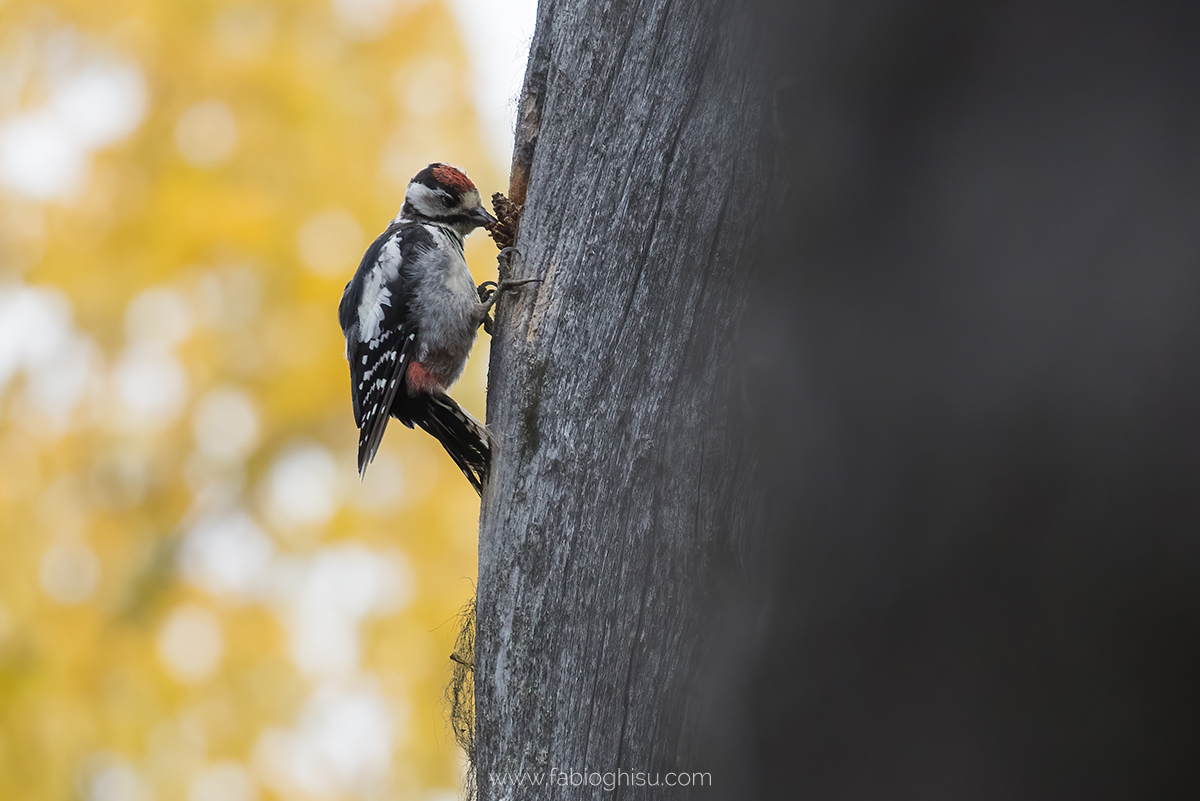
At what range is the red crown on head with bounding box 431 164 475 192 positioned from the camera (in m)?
3.39

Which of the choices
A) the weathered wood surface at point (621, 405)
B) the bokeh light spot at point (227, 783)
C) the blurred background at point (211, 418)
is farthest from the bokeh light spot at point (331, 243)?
the weathered wood surface at point (621, 405)

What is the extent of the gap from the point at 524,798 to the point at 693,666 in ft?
1.66

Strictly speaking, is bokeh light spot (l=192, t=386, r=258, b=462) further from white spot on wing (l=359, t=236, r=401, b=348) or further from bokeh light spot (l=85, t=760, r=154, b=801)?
white spot on wing (l=359, t=236, r=401, b=348)

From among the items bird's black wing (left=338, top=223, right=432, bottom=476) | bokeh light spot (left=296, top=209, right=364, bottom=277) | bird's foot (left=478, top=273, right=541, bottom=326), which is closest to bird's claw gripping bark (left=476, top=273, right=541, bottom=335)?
bird's foot (left=478, top=273, right=541, bottom=326)

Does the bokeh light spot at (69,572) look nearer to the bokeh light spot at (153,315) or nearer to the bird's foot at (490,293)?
the bokeh light spot at (153,315)

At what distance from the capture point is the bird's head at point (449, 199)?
11.2ft

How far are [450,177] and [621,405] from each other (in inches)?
75.8

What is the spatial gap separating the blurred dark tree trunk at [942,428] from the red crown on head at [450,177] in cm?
193

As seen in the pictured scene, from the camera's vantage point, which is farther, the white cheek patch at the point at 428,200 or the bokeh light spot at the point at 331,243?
the bokeh light spot at the point at 331,243

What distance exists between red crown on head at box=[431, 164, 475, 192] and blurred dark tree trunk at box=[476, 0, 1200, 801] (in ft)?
6.33

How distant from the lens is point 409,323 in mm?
3068

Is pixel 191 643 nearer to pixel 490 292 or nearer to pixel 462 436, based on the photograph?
pixel 490 292

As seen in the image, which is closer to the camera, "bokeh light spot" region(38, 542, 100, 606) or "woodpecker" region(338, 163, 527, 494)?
"woodpecker" region(338, 163, 527, 494)

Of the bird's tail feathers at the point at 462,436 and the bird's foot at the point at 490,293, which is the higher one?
the bird's foot at the point at 490,293
